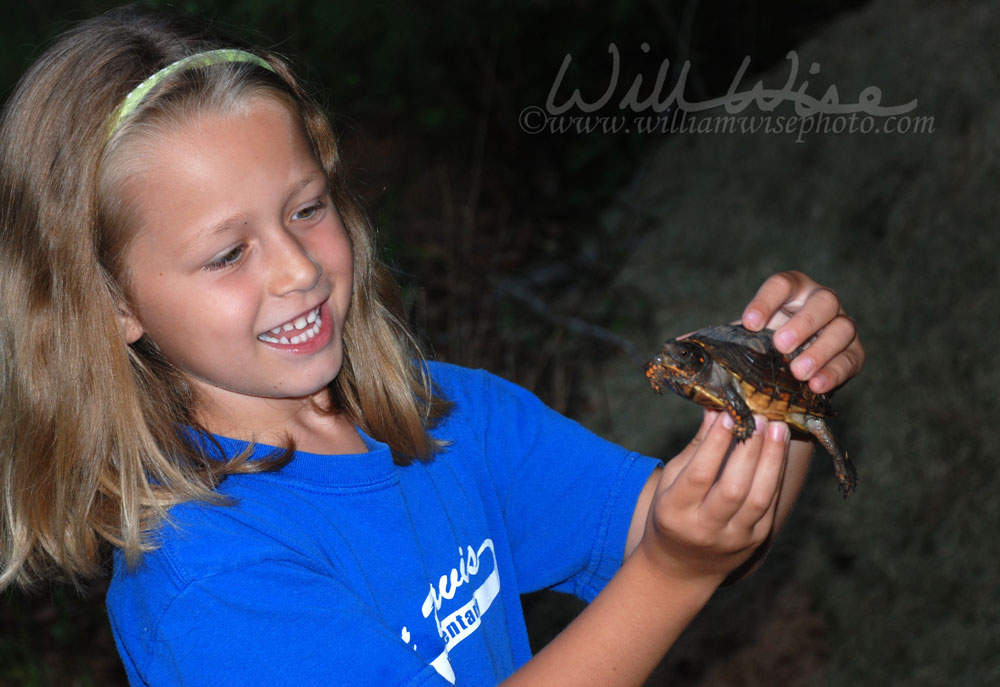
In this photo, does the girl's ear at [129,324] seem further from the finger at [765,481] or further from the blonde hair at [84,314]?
the finger at [765,481]

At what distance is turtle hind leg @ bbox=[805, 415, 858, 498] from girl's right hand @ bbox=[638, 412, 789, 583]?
40 centimetres

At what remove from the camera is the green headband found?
139 cm

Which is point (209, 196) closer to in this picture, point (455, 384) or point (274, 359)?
point (274, 359)

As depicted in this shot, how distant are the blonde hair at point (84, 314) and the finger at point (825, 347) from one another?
870mm

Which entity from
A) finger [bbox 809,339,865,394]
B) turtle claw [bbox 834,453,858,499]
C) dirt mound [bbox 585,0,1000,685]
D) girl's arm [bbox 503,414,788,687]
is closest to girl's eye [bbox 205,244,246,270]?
girl's arm [bbox 503,414,788,687]

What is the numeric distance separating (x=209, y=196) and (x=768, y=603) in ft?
9.93

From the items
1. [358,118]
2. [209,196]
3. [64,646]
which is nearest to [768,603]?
[64,646]

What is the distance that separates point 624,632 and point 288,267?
28.1 inches

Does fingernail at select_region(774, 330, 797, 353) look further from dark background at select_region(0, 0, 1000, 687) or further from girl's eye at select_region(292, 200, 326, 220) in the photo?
dark background at select_region(0, 0, 1000, 687)

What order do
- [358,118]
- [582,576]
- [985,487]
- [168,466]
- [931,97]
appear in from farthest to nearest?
[358,118], [931,97], [985,487], [582,576], [168,466]

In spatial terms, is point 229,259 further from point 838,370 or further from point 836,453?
point 836,453

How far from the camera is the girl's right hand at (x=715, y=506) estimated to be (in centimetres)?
126

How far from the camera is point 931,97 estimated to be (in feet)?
13.7

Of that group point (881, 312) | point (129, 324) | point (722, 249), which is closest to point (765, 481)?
point (129, 324)
